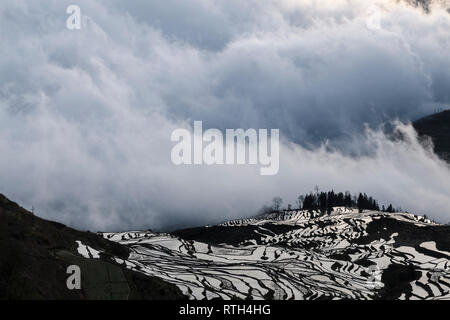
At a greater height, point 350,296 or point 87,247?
point 87,247

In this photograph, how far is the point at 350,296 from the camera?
7756 inches

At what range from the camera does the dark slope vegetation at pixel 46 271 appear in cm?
10059

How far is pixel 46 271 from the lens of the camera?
116 metres

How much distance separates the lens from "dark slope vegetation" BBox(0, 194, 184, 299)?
101 metres
